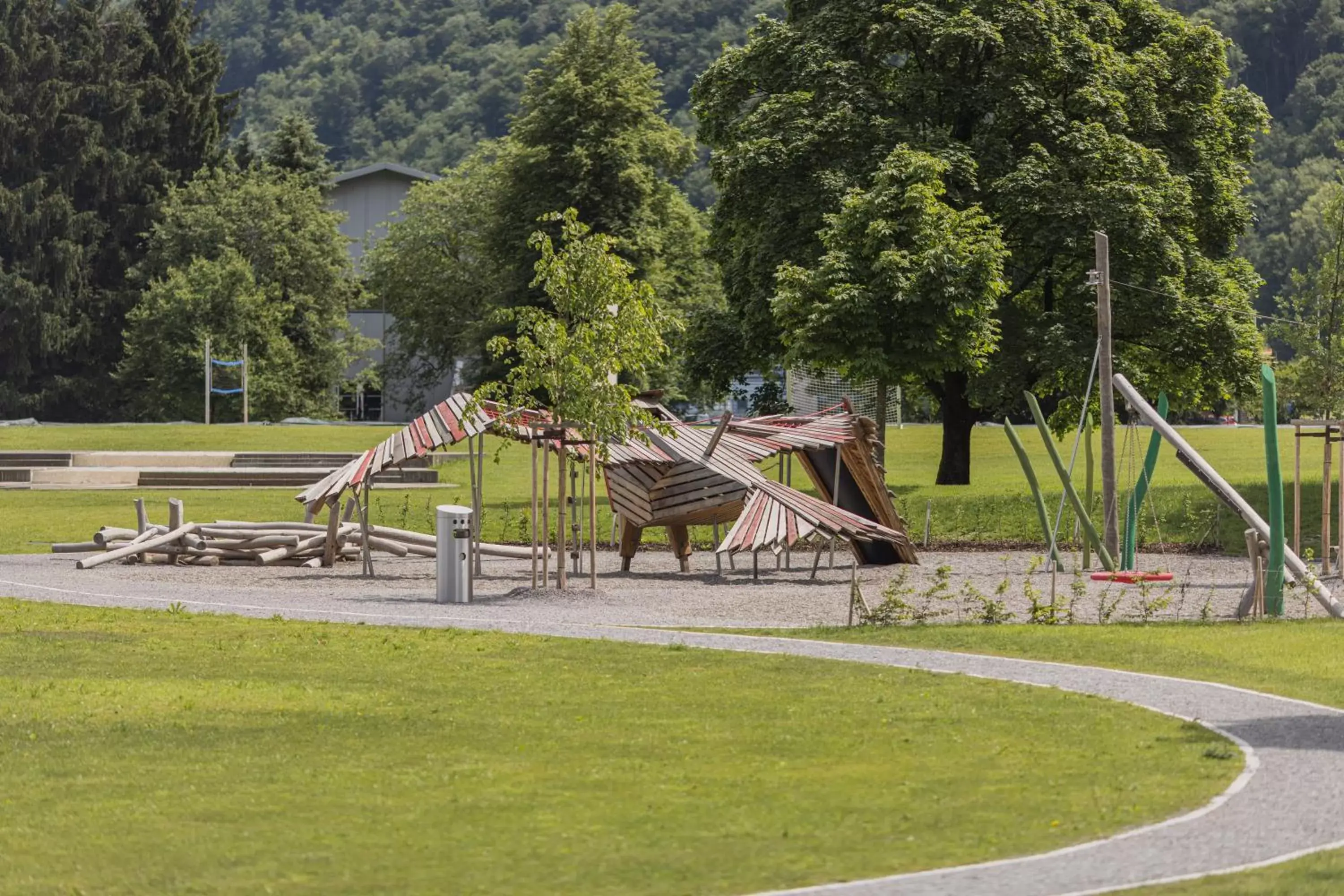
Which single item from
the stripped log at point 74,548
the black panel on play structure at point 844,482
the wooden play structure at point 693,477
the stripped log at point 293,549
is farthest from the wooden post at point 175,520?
the black panel on play structure at point 844,482

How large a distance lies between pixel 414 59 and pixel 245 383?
324 ft

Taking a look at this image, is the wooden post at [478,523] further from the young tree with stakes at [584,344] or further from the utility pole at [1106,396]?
the utility pole at [1106,396]

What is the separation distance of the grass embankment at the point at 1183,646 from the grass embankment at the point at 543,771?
78.7 inches

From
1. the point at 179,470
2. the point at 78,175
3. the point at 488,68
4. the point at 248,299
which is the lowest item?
the point at 179,470

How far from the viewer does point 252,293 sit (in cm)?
7850

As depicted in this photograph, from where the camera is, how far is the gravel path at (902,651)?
8977mm

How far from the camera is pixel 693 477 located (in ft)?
94.2

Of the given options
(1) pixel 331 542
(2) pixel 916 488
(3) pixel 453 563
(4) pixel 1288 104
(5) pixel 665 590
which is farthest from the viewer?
(4) pixel 1288 104

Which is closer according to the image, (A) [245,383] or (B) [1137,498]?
(B) [1137,498]

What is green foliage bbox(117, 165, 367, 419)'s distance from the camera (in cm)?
7806

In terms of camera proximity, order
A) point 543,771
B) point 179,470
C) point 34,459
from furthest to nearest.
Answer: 1. point 34,459
2. point 179,470
3. point 543,771

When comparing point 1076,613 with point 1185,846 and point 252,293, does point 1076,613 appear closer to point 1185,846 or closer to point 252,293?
point 1185,846

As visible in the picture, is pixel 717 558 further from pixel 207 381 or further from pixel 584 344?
pixel 207 381

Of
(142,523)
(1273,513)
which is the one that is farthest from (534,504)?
(1273,513)
